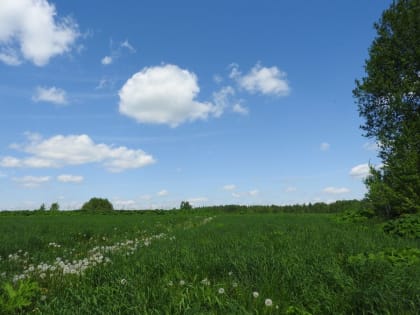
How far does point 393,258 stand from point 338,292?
96.8 inches

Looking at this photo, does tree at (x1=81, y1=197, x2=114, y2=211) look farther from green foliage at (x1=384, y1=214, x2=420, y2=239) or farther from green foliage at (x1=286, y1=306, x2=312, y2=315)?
green foliage at (x1=286, y1=306, x2=312, y2=315)

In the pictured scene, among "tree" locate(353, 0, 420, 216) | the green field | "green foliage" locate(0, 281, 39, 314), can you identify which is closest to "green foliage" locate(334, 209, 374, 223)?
"tree" locate(353, 0, 420, 216)

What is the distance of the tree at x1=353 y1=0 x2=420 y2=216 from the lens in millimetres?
17750

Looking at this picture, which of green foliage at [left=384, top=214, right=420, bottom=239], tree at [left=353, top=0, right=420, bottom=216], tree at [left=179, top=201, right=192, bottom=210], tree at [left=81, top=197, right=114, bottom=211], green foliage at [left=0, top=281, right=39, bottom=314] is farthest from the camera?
tree at [left=81, top=197, right=114, bottom=211]

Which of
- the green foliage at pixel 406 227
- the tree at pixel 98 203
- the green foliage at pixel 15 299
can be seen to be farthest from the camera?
the tree at pixel 98 203

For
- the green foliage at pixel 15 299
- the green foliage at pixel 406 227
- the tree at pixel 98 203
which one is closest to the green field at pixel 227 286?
the green foliage at pixel 15 299

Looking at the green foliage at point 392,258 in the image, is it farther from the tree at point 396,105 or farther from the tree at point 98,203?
the tree at point 98,203

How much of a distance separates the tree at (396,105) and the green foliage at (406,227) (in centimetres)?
529

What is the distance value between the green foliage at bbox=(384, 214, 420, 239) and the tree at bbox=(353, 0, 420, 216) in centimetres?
529

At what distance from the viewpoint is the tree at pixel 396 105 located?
1775 cm

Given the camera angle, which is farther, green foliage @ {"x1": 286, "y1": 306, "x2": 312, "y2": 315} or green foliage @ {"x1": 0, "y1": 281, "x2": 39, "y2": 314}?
green foliage @ {"x1": 0, "y1": 281, "x2": 39, "y2": 314}

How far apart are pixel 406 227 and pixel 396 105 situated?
906 centimetres

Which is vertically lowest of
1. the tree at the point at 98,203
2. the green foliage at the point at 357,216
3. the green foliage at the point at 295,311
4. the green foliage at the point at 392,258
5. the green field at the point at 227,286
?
the green foliage at the point at 295,311

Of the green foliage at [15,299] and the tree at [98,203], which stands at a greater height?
Answer: the tree at [98,203]
